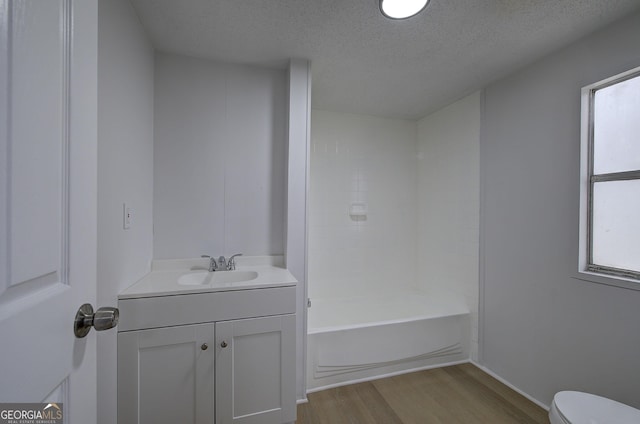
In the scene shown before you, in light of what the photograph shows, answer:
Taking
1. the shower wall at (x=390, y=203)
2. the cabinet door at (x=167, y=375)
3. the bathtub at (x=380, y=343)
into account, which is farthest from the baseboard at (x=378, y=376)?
the cabinet door at (x=167, y=375)

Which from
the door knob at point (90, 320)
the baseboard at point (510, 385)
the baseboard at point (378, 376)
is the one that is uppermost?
the door knob at point (90, 320)

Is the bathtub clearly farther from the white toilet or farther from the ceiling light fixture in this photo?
the ceiling light fixture

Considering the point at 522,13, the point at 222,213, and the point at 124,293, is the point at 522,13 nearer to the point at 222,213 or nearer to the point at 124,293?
the point at 222,213

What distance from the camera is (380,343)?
2.10 m

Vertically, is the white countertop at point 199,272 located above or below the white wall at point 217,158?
below

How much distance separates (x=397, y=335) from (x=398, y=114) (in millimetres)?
2283

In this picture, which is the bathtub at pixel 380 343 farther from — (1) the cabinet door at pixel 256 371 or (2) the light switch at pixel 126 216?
(2) the light switch at pixel 126 216

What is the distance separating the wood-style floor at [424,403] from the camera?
1669 millimetres

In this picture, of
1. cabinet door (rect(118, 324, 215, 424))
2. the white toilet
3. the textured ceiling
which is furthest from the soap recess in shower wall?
the white toilet

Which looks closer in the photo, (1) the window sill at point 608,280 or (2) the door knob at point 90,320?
(2) the door knob at point 90,320

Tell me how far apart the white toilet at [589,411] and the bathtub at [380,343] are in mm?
1043

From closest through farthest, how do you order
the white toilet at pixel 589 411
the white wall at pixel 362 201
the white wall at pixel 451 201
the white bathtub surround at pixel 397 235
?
the white toilet at pixel 589 411
the white bathtub surround at pixel 397 235
the white wall at pixel 451 201
the white wall at pixel 362 201

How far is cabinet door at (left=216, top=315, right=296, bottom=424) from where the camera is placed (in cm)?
143

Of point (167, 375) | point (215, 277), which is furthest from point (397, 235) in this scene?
point (167, 375)
